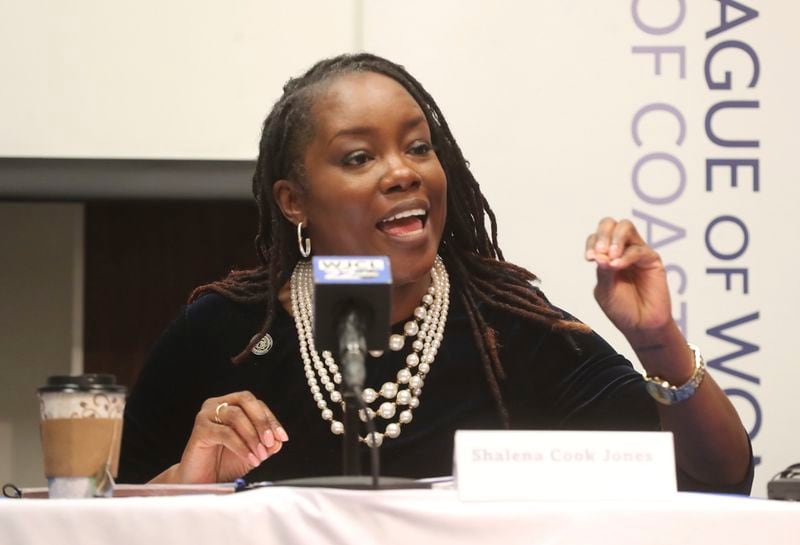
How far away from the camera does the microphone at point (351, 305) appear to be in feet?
4.19

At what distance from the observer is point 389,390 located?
2068 millimetres

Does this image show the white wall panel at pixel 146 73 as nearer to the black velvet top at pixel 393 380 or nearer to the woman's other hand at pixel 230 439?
the black velvet top at pixel 393 380

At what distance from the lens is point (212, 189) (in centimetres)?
297

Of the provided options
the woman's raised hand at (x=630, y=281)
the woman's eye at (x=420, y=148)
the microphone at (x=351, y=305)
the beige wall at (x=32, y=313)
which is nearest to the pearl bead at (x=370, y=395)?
the woman's eye at (x=420, y=148)

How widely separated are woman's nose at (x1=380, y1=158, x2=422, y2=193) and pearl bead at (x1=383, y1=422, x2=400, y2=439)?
1.25 ft

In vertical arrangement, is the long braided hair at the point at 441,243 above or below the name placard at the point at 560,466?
above

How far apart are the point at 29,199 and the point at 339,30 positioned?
833 mm

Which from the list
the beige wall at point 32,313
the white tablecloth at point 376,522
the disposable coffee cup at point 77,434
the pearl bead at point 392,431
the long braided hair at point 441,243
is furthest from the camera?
the beige wall at point 32,313

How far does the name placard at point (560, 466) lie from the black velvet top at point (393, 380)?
2.58 ft

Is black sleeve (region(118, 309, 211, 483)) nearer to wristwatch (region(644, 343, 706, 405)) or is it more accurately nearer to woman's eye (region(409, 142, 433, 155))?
woman's eye (region(409, 142, 433, 155))

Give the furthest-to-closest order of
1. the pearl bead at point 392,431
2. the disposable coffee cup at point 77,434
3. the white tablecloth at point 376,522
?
the pearl bead at point 392,431 → the disposable coffee cup at point 77,434 → the white tablecloth at point 376,522

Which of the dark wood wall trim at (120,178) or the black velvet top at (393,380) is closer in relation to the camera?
the black velvet top at (393,380)

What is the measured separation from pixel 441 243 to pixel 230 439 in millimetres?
739

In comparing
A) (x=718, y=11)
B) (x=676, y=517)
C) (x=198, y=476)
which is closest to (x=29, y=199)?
(x=198, y=476)
